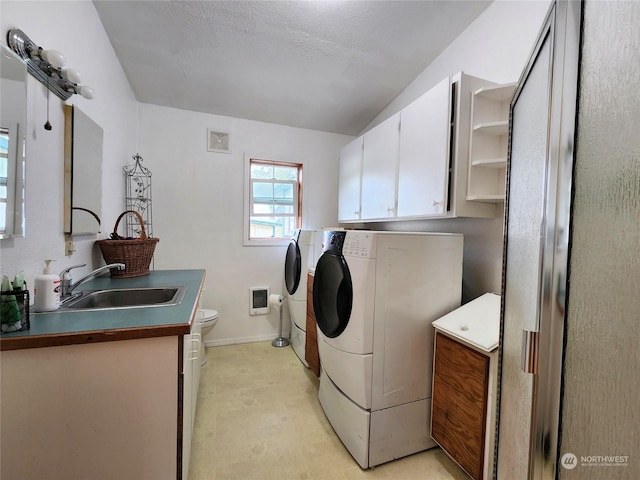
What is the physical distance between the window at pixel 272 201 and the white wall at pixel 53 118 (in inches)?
55.2

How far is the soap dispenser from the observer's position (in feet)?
3.28

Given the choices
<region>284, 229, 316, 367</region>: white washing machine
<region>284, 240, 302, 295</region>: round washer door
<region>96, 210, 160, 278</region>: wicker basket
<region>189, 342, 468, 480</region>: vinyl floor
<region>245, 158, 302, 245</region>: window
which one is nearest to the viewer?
<region>189, 342, 468, 480</region>: vinyl floor

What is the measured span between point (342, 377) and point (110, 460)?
107 cm

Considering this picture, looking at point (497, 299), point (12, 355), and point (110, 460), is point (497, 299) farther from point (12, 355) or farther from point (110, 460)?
point (12, 355)

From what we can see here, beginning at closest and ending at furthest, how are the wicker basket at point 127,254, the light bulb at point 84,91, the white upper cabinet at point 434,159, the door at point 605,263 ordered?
the door at point 605,263
the light bulb at point 84,91
the white upper cabinet at point 434,159
the wicker basket at point 127,254

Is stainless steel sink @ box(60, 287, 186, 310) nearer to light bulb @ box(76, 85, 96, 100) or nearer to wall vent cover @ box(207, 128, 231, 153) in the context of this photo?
light bulb @ box(76, 85, 96, 100)

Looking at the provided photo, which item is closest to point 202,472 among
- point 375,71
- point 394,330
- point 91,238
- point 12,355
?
point 12,355

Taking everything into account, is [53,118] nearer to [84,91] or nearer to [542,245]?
[84,91]

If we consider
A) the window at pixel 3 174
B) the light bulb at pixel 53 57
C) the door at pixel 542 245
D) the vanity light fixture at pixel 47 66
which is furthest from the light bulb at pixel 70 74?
the door at pixel 542 245

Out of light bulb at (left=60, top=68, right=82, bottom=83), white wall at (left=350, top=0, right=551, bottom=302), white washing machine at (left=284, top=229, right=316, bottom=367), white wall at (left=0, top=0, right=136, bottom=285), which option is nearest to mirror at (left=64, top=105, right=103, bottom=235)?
white wall at (left=0, top=0, right=136, bottom=285)

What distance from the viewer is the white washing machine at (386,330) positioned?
139 centimetres

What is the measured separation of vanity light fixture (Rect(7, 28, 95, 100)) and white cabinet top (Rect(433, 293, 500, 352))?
6.91 feet

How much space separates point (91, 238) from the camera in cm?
A: 166

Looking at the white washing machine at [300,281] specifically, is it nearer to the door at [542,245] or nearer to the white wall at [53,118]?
the white wall at [53,118]
